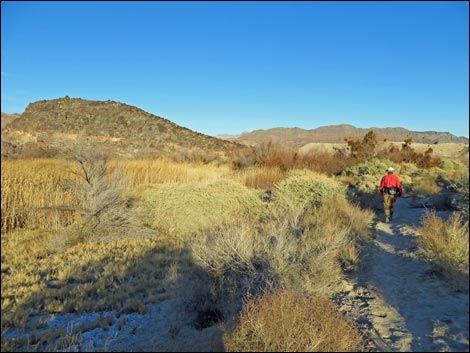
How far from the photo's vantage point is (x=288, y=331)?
3.30 metres

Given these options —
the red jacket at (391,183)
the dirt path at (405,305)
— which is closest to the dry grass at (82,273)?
the dirt path at (405,305)

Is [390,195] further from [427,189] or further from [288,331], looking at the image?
[288,331]

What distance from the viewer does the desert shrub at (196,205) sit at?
382 inches

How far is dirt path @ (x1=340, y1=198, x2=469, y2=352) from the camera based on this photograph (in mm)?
3461

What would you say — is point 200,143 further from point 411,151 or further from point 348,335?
point 348,335

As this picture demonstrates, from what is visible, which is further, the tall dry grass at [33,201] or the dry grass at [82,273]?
the tall dry grass at [33,201]

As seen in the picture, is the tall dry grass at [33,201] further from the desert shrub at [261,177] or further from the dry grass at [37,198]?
the desert shrub at [261,177]

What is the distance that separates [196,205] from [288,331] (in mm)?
7093

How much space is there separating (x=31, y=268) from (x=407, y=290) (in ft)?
20.2

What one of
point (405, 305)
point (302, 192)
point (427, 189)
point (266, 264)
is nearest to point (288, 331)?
point (405, 305)

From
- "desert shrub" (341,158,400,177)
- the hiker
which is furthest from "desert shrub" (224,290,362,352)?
"desert shrub" (341,158,400,177)

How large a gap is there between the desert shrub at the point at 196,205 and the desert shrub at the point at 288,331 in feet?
19.1

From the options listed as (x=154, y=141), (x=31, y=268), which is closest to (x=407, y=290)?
(x=31, y=268)

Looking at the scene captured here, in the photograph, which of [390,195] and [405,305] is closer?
[405,305]
